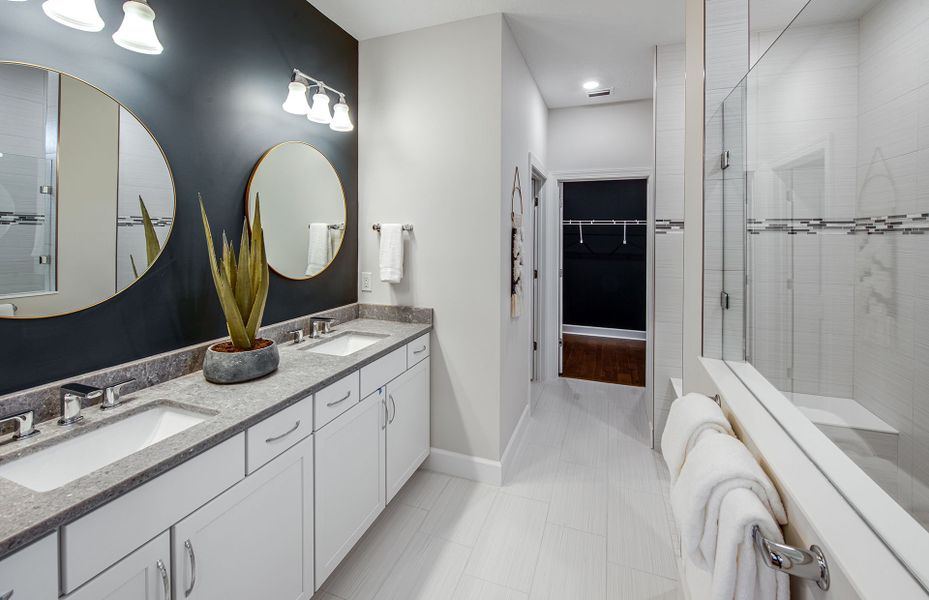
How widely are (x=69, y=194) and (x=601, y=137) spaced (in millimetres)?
3588

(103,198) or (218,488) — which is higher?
(103,198)

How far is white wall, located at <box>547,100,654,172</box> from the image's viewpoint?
3559 millimetres

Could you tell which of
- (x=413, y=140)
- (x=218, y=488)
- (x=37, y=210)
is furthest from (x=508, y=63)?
(x=218, y=488)

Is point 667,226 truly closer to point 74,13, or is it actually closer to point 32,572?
point 74,13

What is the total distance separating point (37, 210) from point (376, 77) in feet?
6.13

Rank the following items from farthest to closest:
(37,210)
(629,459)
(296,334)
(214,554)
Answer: (629,459), (296,334), (37,210), (214,554)

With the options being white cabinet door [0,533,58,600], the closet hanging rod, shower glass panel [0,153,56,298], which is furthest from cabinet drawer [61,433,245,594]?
the closet hanging rod

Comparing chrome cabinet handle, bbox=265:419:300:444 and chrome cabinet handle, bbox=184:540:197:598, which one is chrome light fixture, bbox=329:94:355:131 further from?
chrome cabinet handle, bbox=184:540:197:598

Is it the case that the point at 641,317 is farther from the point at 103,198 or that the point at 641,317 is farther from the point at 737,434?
the point at 103,198

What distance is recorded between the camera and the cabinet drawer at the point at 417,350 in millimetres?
2221

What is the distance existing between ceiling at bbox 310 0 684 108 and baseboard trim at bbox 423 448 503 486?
2495 millimetres

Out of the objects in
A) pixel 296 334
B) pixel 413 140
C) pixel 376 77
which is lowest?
pixel 296 334

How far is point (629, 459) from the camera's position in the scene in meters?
2.69

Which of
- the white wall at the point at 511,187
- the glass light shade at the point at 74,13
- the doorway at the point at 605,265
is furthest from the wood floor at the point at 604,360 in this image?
the glass light shade at the point at 74,13
